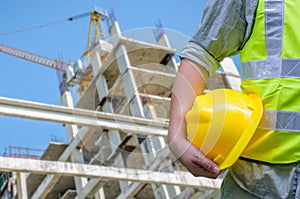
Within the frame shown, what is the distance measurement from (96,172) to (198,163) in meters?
4.14

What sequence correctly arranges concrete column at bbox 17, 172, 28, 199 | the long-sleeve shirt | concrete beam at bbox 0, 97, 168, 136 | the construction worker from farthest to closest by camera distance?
concrete column at bbox 17, 172, 28, 199 → concrete beam at bbox 0, 97, 168, 136 → the long-sleeve shirt → the construction worker

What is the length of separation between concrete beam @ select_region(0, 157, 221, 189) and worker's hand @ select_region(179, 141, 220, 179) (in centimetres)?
363

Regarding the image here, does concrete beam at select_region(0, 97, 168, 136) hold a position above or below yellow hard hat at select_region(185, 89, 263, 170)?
above

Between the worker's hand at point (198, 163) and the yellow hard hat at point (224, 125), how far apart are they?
2cm

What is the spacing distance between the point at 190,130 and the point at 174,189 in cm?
1008

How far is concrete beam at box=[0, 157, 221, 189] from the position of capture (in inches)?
188

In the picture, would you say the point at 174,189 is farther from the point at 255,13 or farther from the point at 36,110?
the point at 255,13

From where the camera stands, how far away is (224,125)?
1.28 meters

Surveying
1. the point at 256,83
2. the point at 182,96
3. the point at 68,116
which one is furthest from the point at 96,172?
the point at 256,83

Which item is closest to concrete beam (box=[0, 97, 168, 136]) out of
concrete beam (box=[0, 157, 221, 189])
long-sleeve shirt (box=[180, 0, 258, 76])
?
concrete beam (box=[0, 157, 221, 189])

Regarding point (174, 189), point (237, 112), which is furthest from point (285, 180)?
point (174, 189)

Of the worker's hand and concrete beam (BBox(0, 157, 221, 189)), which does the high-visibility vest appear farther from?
concrete beam (BBox(0, 157, 221, 189))

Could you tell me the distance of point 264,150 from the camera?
1.29 metres

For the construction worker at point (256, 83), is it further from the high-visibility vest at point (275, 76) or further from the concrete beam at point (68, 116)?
the concrete beam at point (68, 116)
